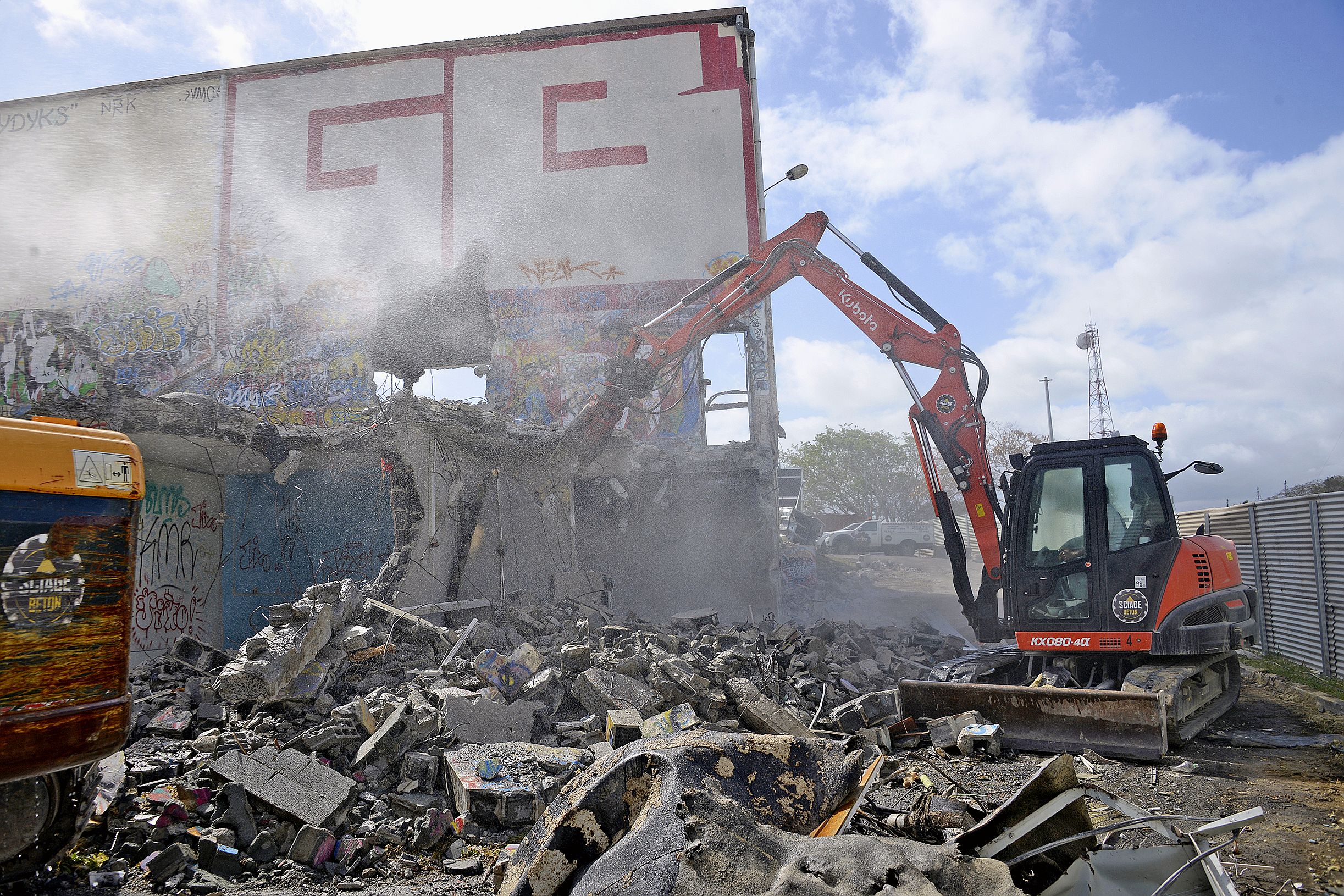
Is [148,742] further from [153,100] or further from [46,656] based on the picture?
[153,100]

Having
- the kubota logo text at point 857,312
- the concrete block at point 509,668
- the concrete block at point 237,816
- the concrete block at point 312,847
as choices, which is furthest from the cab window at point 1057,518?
the concrete block at point 237,816

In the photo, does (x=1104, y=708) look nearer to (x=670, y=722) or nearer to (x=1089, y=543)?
(x=1089, y=543)

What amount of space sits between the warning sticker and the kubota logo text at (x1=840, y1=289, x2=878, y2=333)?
8767 mm

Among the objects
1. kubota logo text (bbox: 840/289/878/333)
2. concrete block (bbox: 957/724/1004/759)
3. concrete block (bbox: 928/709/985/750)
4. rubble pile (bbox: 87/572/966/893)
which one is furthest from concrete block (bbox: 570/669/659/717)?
kubota logo text (bbox: 840/289/878/333)

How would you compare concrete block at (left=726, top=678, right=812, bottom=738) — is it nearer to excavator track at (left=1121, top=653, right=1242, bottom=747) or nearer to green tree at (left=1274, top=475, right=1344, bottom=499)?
excavator track at (left=1121, top=653, right=1242, bottom=747)

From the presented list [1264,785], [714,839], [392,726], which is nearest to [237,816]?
[392,726]

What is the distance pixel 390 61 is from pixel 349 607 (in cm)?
1771

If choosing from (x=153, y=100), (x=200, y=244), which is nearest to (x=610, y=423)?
(x=200, y=244)

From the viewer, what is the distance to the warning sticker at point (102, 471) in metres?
3.46

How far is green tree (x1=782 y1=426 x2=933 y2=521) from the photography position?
1967 inches

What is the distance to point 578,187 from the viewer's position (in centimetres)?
1898

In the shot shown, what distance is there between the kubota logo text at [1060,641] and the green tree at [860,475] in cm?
4240

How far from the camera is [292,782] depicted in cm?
495

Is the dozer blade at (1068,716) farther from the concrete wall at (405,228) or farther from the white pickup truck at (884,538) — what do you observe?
the white pickup truck at (884,538)
